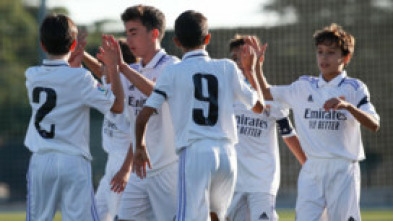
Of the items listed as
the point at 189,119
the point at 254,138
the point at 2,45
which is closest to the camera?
the point at 189,119

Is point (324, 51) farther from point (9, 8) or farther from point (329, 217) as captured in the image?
point (9, 8)

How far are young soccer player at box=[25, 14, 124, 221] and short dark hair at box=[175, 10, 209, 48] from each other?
2.42 feet

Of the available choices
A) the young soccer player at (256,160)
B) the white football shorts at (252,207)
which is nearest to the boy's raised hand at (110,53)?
the young soccer player at (256,160)

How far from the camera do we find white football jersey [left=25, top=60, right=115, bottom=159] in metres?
6.42

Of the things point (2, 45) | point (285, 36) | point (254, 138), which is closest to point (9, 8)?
point (2, 45)

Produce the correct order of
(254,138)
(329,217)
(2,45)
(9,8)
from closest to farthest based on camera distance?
(329,217), (254,138), (2,45), (9,8)

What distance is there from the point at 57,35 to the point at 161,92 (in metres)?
0.92

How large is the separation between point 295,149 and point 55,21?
2.87 m

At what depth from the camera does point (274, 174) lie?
26.6 ft

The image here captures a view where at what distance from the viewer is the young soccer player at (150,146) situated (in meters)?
7.11

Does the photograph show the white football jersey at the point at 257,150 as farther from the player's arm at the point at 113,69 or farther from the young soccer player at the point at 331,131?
the player's arm at the point at 113,69

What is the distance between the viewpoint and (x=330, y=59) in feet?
24.6

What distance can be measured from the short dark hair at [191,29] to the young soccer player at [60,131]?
737 mm

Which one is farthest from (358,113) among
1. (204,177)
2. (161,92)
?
(161,92)
